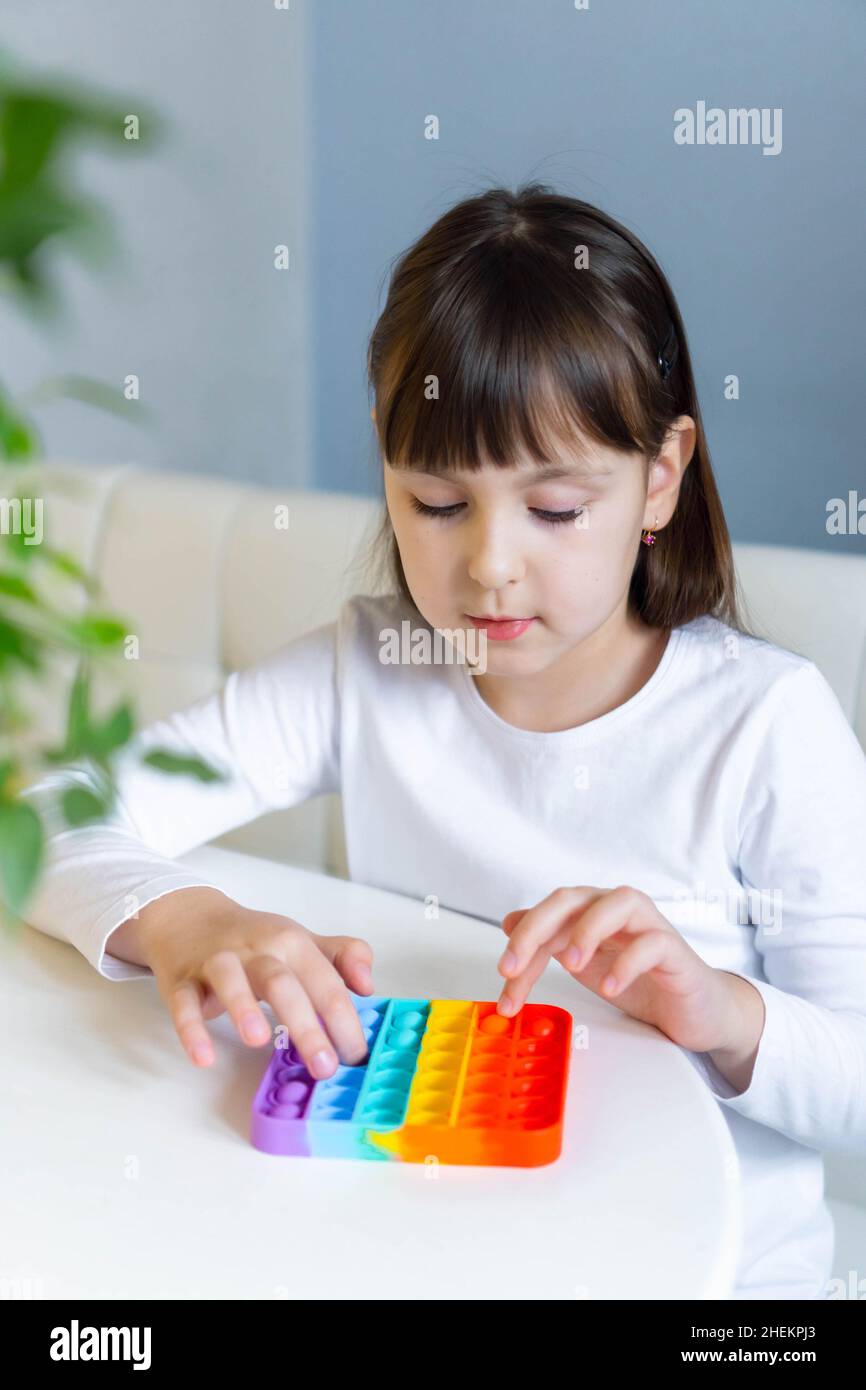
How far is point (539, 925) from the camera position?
2.06ft

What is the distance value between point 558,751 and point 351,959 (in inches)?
12.2

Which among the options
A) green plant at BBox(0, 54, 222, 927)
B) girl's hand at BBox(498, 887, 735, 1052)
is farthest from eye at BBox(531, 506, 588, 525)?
green plant at BBox(0, 54, 222, 927)

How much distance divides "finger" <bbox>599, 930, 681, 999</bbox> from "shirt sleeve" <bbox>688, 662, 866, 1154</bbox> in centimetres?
11

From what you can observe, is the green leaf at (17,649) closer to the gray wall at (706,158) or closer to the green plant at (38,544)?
the green plant at (38,544)

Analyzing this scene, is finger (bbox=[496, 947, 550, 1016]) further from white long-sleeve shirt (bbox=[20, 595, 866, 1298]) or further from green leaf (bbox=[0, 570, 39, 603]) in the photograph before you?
green leaf (bbox=[0, 570, 39, 603])

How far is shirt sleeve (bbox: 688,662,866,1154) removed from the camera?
2.38 ft

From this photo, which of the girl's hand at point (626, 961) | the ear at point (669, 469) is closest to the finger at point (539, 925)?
the girl's hand at point (626, 961)

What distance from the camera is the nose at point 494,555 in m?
0.77

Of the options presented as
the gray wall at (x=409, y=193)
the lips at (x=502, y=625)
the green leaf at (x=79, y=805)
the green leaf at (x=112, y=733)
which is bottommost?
the lips at (x=502, y=625)

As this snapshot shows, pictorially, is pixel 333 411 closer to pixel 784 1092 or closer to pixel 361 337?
pixel 361 337

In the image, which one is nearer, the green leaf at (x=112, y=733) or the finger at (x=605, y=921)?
the green leaf at (x=112, y=733)

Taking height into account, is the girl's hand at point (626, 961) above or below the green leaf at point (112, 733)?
below

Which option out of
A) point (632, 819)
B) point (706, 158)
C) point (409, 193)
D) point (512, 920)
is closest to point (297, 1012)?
point (512, 920)

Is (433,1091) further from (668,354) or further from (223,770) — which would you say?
(668,354)
